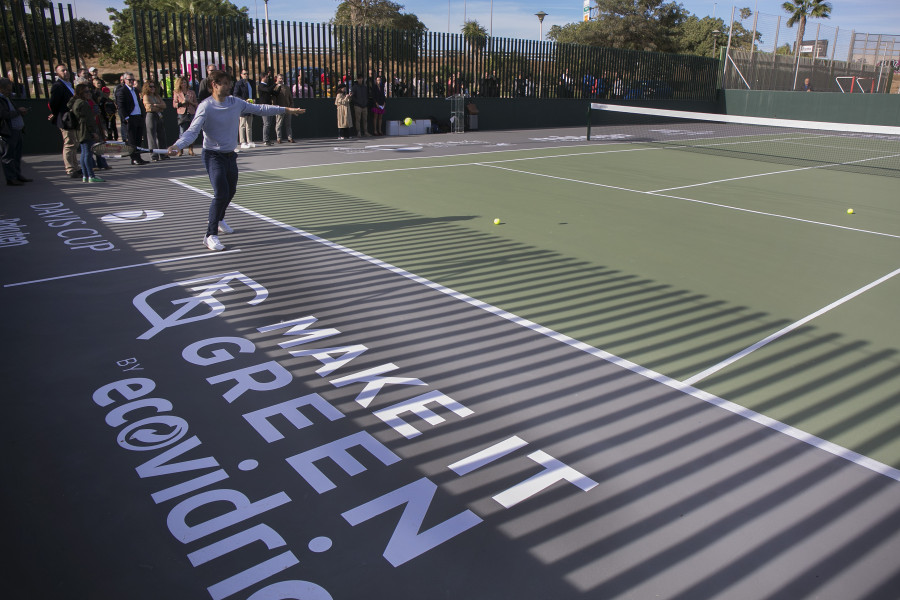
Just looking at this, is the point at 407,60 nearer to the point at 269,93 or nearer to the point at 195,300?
the point at 269,93

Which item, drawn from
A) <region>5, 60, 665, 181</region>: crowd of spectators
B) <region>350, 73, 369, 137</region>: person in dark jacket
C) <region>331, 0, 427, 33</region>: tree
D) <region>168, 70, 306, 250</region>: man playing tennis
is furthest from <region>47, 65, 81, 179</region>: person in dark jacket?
<region>331, 0, 427, 33</region>: tree

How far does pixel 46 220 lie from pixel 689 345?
912 centimetres

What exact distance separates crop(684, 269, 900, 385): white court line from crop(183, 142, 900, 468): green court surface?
4 centimetres

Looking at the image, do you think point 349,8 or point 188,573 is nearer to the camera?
point 188,573

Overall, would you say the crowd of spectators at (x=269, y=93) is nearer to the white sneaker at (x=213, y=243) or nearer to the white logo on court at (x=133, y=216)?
the white logo on court at (x=133, y=216)

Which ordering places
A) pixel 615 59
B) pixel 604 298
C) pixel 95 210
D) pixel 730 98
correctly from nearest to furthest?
pixel 604 298, pixel 95 210, pixel 615 59, pixel 730 98

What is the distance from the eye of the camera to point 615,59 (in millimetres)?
32312

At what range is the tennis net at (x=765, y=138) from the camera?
16875mm

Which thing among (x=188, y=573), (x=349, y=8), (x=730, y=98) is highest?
(x=349, y=8)

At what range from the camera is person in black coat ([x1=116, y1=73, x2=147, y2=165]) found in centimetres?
1473

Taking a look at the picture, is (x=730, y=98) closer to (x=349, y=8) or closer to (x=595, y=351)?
(x=595, y=351)

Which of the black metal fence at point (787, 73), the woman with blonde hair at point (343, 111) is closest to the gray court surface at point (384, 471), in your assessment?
the woman with blonde hair at point (343, 111)

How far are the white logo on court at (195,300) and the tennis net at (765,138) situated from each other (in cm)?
Answer: 1295

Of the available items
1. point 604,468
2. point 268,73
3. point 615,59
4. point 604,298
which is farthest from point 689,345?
point 615,59
